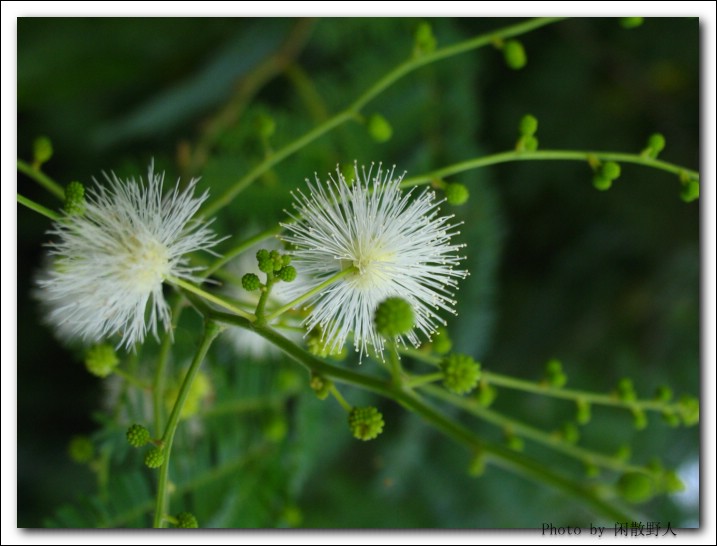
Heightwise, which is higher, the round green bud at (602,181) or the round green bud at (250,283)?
the round green bud at (602,181)

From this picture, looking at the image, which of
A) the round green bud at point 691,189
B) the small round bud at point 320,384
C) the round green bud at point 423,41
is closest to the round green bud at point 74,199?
the small round bud at point 320,384

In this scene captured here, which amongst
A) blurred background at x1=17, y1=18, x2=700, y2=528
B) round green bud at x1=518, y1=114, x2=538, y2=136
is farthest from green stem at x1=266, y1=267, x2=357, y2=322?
blurred background at x1=17, y1=18, x2=700, y2=528

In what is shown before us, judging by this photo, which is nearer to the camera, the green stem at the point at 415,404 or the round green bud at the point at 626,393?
the green stem at the point at 415,404

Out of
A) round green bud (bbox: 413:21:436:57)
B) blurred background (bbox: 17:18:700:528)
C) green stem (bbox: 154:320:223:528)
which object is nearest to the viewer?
green stem (bbox: 154:320:223:528)

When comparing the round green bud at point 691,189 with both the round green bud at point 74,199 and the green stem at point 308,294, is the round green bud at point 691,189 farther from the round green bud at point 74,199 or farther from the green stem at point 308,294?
the round green bud at point 74,199

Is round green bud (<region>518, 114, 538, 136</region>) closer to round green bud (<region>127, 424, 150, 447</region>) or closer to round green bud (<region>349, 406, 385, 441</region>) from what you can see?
round green bud (<region>349, 406, 385, 441</region>)

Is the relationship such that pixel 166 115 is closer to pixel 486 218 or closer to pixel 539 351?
pixel 486 218
